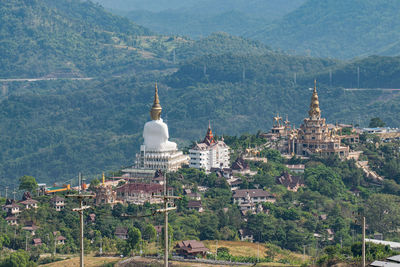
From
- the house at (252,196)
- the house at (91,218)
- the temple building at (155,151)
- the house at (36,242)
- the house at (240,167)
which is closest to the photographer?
the house at (36,242)

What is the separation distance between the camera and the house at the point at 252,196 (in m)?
92.7

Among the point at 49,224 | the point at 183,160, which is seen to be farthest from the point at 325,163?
the point at 49,224

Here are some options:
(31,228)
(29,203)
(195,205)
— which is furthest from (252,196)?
(31,228)

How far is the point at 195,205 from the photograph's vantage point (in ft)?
294

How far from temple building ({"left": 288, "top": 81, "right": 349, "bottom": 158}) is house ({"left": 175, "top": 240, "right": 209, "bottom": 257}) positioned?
33.8 meters

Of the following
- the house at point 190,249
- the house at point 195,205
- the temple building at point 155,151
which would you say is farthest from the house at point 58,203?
the house at point 190,249

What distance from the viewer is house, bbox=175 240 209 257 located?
7381cm

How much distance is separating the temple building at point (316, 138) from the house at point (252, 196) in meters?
14.0

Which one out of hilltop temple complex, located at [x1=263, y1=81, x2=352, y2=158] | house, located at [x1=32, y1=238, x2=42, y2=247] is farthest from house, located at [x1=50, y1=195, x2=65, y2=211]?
hilltop temple complex, located at [x1=263, y1=81, x2=352, y2=158]

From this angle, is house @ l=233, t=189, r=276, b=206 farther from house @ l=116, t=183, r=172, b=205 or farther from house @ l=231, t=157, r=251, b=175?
house @ l=116, t=183, r=172, b=205

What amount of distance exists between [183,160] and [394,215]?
870 inches

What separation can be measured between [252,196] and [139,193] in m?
10.9

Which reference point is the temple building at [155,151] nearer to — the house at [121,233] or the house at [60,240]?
the house at [121,233]

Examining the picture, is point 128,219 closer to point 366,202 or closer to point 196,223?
point 196,223
